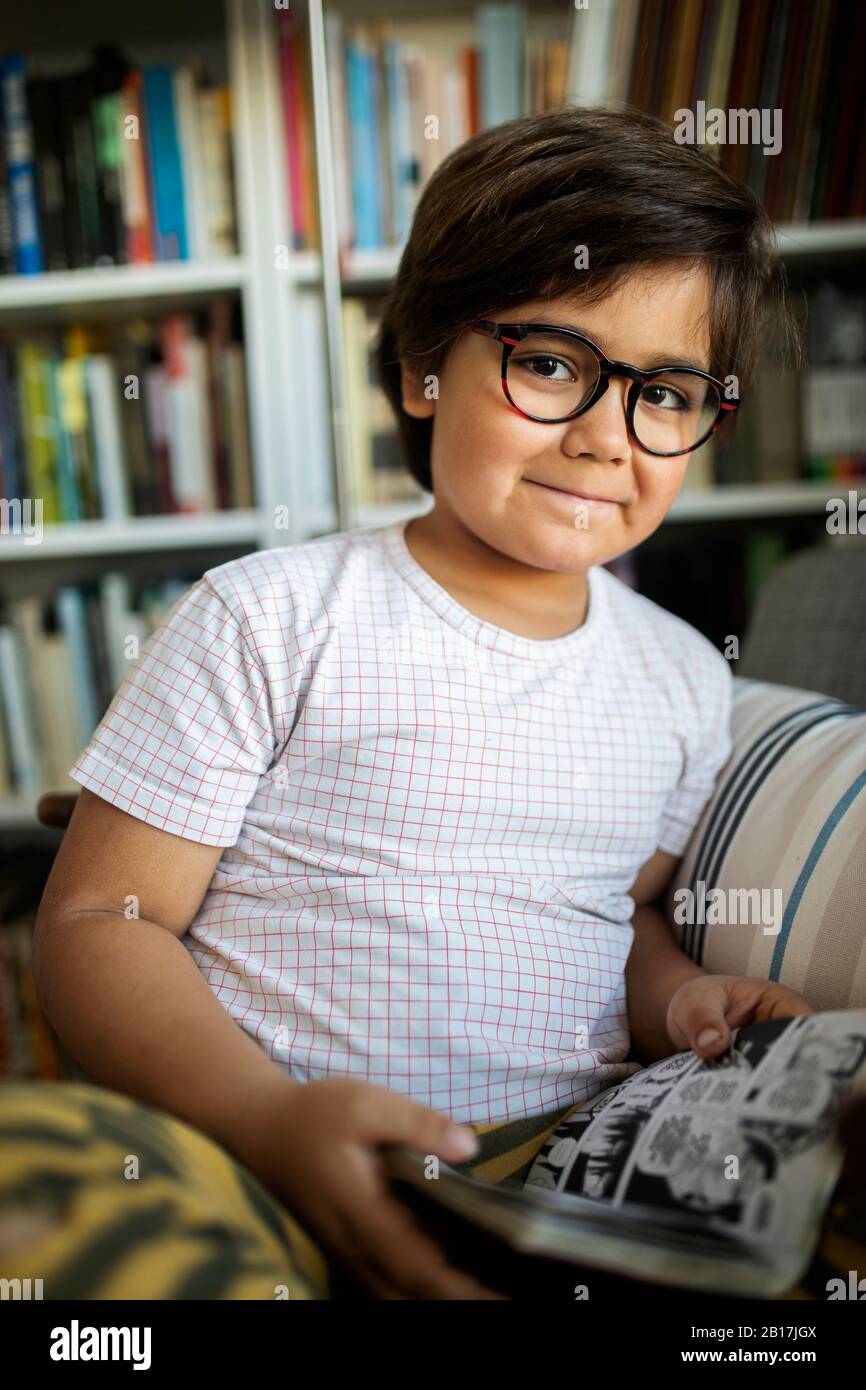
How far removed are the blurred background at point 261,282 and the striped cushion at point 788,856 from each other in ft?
2.53

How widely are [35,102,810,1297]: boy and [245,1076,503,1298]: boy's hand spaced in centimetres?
7

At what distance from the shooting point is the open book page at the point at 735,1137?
437mm

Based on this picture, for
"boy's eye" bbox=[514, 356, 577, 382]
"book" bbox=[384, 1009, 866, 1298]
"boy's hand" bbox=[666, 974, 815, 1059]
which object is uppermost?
"boy's eye" bbox=[514, 356, 577, 382]

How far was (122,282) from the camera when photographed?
1.49m

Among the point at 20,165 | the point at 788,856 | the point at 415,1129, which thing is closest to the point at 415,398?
the point at 788,856

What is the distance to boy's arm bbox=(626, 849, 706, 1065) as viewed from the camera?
0.74m

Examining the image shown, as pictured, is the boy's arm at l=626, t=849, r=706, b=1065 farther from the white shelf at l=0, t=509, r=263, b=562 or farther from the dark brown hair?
the white shelf at l=0, t=509, r=263, b=562

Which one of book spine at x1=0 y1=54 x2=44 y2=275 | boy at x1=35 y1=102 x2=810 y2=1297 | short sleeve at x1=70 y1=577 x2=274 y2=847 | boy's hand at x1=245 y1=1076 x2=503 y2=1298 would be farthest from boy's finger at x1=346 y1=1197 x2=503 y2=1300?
book spine at x1=0 y1=54 x2=44 y2=275

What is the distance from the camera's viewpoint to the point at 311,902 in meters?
0.68

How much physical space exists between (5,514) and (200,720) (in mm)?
1079

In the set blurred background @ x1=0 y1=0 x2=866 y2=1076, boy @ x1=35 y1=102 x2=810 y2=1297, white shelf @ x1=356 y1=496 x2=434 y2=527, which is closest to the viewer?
boy @ x1=35 y1=102 x2=810 y2=1297
